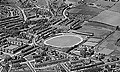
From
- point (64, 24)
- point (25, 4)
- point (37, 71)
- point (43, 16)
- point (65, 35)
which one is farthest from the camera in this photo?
point (25, 4)

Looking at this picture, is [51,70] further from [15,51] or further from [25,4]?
[25,4]

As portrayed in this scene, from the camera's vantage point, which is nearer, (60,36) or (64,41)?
(64,41)

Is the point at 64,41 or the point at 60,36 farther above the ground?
the point at 60,36

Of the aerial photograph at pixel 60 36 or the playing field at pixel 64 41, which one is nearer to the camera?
the aerial photograph at pixel 60 36

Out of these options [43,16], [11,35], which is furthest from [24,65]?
Answer: [43,16]

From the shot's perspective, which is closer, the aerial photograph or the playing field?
the aerial photograph
